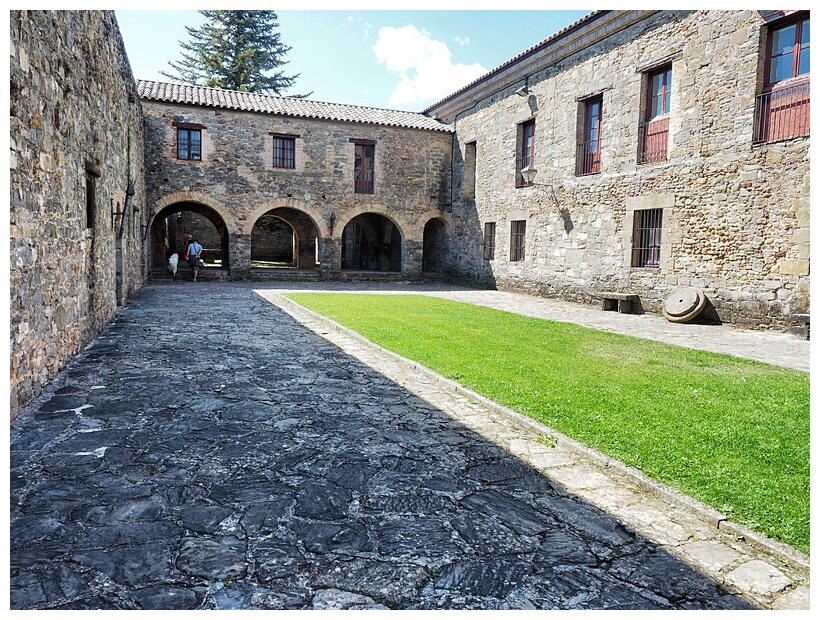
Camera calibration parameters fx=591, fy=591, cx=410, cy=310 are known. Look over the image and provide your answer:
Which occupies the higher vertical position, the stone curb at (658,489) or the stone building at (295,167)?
the stone building at (295,167)

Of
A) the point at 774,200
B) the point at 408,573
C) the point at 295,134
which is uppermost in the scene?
the point at 295,134

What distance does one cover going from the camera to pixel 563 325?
34.1 ft

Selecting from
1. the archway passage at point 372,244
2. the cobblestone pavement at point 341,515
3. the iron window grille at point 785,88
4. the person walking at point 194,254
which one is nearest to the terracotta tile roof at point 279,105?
the archway passage at point 372,244

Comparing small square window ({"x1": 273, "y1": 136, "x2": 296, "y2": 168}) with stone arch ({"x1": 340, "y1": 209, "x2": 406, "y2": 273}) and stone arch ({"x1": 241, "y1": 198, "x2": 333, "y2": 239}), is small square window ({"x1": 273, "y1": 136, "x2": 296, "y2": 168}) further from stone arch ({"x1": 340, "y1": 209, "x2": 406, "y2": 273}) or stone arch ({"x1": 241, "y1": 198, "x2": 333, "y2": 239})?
stone arch ({"x1": 340, "y1": 209, "x2": 406, "y2": 273})

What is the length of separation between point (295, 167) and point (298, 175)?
0.30 m

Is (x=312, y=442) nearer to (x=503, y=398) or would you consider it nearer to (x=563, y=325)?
(x=503, y=398)

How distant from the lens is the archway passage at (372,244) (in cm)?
2616

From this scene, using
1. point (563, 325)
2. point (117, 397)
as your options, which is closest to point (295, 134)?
point (563, 325)

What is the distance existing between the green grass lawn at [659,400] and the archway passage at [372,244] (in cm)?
1654

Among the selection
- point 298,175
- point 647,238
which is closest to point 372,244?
point 298,175

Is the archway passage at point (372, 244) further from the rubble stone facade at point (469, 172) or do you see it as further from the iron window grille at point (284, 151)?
the iron window grille at point (284, 151)

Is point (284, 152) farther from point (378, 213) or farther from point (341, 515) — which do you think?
point (341, 515)

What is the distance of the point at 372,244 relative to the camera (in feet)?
89.0

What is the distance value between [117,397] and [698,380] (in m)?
5.50
